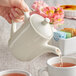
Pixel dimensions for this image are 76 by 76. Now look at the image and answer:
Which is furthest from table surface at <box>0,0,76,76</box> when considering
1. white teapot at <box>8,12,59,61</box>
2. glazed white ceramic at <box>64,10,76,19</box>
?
glazed white ceramic at <box>64,10,76,19</box>

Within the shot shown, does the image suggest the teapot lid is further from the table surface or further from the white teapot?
the table surface

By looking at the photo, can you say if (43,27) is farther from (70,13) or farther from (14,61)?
(70,13)

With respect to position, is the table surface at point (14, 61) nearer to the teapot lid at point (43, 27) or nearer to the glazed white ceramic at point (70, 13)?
the teapot lid at point (43, 27)

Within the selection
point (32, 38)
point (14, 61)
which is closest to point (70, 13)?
point (14, 61)

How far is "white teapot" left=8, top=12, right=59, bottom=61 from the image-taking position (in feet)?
2.92

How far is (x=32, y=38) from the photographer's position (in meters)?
0.91

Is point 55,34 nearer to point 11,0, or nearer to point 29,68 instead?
point 29,68

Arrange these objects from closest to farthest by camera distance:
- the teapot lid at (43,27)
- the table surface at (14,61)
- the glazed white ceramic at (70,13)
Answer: the teapot lid at (43,27) < the table surface at (14,61) < the glazed white ceramic at (70,13)

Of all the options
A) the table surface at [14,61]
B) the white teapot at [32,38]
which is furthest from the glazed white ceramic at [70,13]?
the white teapot at [32,38]

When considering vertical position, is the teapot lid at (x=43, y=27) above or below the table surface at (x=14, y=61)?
above

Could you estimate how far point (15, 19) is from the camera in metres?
1.05

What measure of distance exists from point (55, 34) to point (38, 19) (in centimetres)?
48

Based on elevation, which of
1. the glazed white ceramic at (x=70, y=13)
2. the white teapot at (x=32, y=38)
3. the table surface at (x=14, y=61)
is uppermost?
the white teapot at (x=32, y=38)

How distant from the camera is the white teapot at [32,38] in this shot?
89cm
